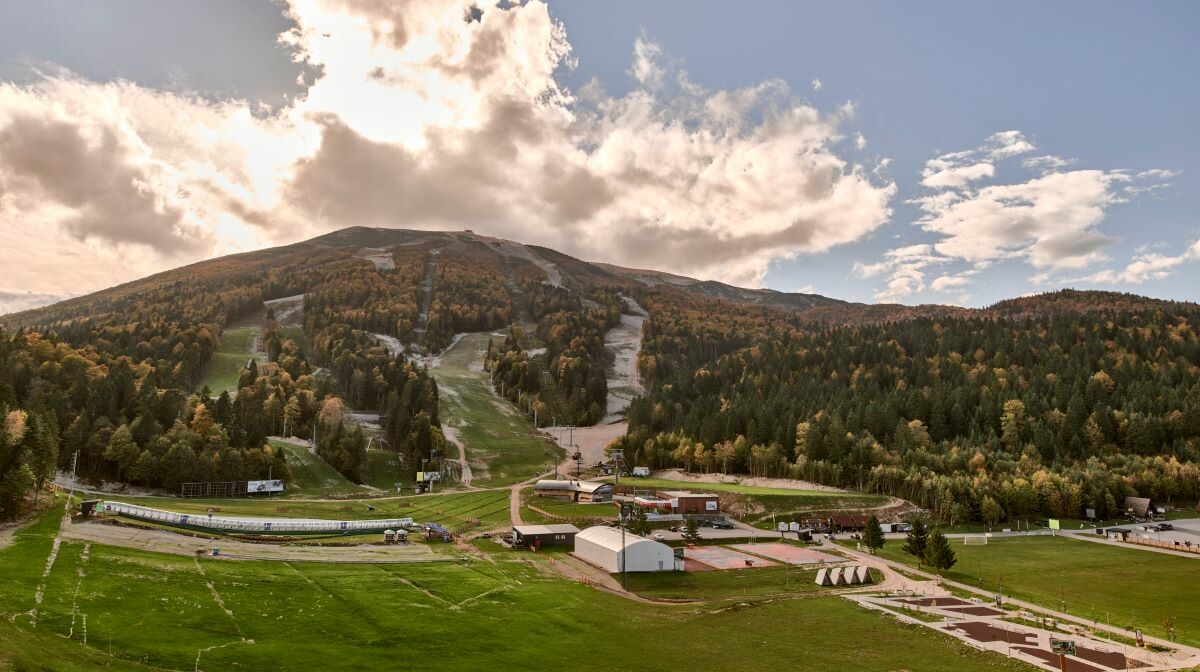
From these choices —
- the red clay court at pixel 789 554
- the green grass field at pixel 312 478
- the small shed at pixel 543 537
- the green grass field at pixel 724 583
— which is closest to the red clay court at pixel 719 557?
the red clay court at pixel 789 554

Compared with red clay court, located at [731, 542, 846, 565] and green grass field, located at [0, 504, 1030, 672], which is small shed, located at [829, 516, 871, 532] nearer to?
red clay court, located at [731, 542, 846, 565]

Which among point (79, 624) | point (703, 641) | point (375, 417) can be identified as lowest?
point (703, 641)

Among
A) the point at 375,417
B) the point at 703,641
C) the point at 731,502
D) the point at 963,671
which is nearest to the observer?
the point at 963,671

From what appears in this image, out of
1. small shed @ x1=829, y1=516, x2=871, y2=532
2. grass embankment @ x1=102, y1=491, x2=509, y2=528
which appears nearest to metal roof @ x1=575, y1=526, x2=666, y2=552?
grass embankment @ x1=102, y1=491, x2=509, y2=528

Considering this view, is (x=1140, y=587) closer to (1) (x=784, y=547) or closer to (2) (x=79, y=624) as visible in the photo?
(1) (x=784, y=547)

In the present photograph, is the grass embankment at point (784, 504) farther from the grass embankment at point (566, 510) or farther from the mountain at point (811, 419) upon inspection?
the grass embankment at point (566, 510)

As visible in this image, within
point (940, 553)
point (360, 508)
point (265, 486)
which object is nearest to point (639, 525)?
point (940, 553)

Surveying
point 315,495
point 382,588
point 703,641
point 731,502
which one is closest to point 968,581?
point 703,641
